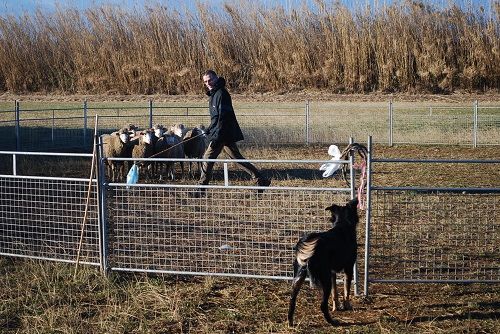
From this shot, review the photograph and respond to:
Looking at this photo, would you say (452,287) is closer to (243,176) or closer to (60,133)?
(243,176)

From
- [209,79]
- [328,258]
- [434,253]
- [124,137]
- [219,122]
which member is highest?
[209,79]

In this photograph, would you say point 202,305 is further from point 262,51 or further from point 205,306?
point 262,51

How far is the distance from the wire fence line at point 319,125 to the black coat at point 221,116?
9088mm

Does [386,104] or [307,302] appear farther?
[386,104]

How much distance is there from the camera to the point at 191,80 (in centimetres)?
3272

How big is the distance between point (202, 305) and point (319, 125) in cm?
1803

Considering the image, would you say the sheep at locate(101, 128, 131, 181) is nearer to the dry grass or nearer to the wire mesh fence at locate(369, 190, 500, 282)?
the wire mesh fence at locate(369, 190, 500, 282)

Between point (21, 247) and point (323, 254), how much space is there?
3.97 meters

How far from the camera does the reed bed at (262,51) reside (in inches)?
1190

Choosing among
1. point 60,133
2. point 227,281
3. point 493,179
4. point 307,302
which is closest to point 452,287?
point 307,302

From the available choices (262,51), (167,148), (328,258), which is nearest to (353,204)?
(328,258)

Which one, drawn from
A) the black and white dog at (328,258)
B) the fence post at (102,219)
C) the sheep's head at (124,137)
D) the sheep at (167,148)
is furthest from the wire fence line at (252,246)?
the sheep's head at (124,137)

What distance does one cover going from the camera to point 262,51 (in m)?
32.4

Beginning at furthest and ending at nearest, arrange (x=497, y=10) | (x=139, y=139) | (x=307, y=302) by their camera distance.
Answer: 1. (x=497, y=10)
2. (x=139, y=139)
3. (x=307, y=302)
